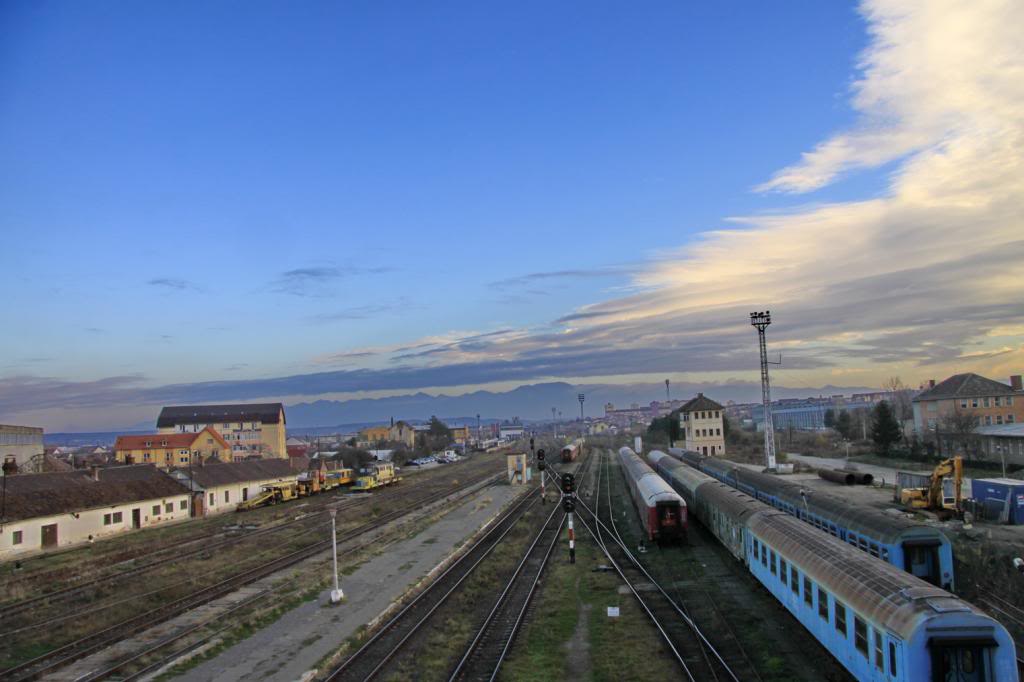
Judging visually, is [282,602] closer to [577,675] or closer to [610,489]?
[577,675]

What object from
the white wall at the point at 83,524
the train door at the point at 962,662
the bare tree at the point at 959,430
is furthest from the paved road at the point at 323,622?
the bare tree at the point at 959,430

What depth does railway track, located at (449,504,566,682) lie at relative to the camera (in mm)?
17372

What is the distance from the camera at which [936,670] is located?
37.8 feet

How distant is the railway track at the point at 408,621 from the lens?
57.9ft

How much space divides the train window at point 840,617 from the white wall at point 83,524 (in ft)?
137

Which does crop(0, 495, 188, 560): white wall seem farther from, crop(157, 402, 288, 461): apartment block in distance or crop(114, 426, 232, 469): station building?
crop(157, 402, 288, 461): apartment block in distance

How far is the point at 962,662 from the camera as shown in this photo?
11539 mm

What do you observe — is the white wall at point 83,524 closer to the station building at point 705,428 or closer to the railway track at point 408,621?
the railway track at point 408,621

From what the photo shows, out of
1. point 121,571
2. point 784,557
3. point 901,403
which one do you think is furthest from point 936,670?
point 901,403

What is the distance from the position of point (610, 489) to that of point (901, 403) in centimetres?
13095

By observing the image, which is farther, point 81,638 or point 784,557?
point 81,638

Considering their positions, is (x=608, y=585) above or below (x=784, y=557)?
below

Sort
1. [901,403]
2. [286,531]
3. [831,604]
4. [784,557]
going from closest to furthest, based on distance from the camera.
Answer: [831,604]
[784,557]
[286,531]
[901,403]

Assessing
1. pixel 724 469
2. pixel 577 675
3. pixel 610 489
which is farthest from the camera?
pixel 610 489
